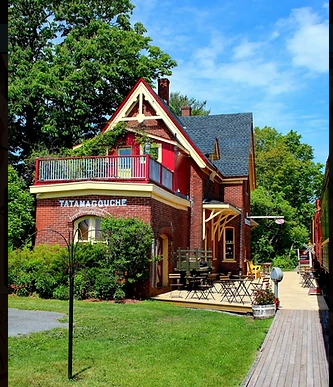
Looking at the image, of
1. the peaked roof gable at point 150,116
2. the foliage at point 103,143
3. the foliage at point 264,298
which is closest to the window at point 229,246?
the peaked roof gable at point 150,116

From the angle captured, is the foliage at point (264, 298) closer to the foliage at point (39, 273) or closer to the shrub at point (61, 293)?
the shrub at point (61, 293)

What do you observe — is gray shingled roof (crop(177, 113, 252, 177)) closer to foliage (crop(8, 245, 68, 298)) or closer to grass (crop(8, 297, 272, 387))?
foliage (crop(8, 245, 68, 298))

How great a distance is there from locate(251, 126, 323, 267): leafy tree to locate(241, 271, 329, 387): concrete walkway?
82.5ft

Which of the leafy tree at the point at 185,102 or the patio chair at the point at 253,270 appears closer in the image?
the patio chair at the point at 253,270

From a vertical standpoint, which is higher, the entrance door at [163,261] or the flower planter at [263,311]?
the entrance door at [163,261]

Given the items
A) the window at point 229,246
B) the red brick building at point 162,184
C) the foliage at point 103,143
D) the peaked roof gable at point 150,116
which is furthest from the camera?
the window at point 229,246

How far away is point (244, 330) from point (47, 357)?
4.90 m

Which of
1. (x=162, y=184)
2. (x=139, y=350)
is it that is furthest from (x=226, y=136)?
(x=139, y=350)

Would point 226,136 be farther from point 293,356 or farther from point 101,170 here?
point 293,356

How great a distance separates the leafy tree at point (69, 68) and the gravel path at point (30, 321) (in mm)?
16067

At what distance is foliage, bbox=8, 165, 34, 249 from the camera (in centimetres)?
2205

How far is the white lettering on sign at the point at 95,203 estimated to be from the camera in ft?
52.5
